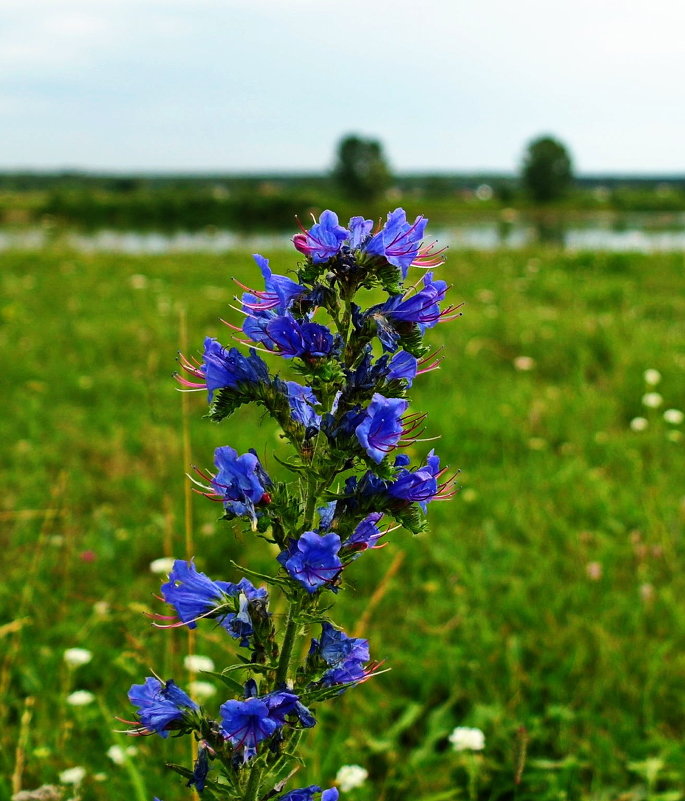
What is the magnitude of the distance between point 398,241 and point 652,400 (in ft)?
15.2

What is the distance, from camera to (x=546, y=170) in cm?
8206

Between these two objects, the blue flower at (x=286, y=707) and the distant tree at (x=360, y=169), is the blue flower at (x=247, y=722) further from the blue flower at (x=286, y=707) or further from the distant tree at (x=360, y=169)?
the distant tree at (x=360, y=169)

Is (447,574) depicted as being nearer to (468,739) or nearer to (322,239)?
(468,739)

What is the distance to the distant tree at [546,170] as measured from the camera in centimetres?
8175


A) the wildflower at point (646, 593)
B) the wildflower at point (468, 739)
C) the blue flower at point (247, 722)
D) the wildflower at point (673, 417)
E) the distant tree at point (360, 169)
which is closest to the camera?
the blue flower at point (247, 722)

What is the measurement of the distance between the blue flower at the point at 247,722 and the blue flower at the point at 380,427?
456 millimetres

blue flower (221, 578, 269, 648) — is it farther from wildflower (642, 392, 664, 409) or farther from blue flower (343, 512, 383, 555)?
wildflower (642, 392, 664, 409)

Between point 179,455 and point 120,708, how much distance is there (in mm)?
2261

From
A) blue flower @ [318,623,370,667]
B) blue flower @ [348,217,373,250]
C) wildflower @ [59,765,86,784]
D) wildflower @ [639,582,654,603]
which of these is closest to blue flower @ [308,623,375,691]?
blue flower @ [318,623,370,667]

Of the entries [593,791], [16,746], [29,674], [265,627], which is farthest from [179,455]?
[265,627]

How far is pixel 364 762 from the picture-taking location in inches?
107

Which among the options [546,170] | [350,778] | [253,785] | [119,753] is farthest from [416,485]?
[546,170]

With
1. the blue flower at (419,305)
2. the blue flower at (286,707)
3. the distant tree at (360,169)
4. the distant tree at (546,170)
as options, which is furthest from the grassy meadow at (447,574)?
the distant tree at (546,170)

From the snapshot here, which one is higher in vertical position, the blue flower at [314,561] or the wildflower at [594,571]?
the blue flower at [314,561]
